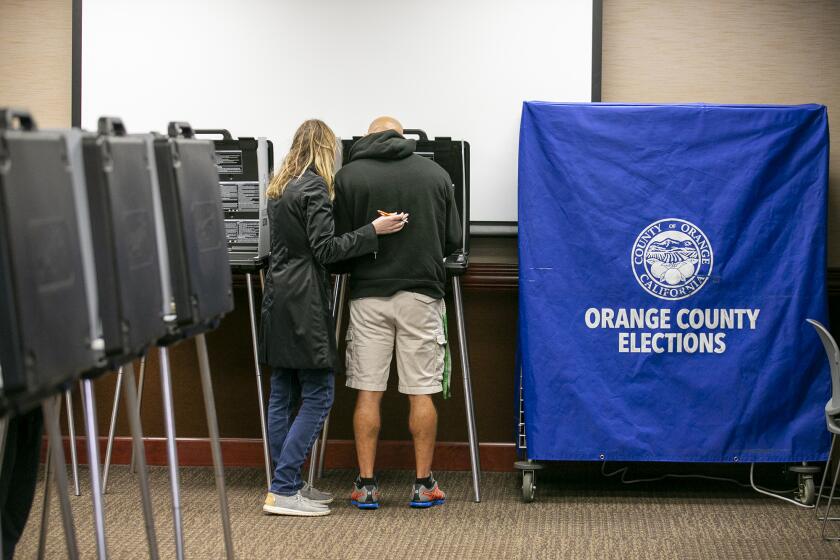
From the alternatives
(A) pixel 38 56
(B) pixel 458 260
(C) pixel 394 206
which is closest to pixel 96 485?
(C) pixel 394 206

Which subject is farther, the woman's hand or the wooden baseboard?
the wooden baseboard

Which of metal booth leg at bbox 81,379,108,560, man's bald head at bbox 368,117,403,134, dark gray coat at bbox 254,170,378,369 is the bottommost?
metal booth leg at bbox 81,379,108,560

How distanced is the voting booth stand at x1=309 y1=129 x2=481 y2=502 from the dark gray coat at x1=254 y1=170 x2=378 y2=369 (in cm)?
34

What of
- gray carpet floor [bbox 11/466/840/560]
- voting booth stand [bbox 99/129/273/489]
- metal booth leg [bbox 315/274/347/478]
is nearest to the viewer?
gray carpet floor [bbox 11/466/840/560]

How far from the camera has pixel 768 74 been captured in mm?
4379

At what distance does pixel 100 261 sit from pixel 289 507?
210cm

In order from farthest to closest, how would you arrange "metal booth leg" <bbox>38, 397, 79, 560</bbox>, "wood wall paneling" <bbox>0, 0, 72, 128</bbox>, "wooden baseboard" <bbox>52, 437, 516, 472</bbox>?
1. "wood wall paneling" <bbox>0, 0, 72, 128</bbox>
2. "wooden baseboard" <bbox>52, 437, 516, 472</bbox>
3. "metal booth leg" <bbox>38, 397, 79, 560</bbox>

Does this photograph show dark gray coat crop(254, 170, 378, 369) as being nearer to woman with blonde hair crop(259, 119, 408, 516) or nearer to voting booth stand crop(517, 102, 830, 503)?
woman with blonde hair crop(259, 119, 408, 516)

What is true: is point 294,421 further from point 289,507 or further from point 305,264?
point 305,264

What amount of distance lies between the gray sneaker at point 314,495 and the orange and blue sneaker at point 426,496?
1.06 feet

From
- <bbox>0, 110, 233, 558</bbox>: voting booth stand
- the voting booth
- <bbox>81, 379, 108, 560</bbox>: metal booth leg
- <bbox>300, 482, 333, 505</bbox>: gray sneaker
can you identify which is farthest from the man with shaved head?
the voting booth

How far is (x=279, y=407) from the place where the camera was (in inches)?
156

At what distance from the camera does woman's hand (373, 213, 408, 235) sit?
12.4 ft

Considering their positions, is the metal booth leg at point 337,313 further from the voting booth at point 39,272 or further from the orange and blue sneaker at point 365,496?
the voting booth at point 39,272
